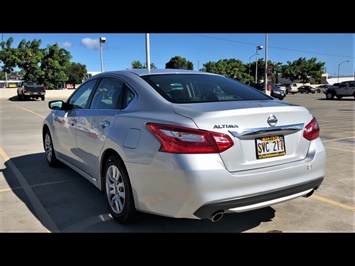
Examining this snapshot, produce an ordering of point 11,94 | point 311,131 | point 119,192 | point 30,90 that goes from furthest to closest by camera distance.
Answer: point 11,94 → point 30,90 → point 119,192 → point 311,131

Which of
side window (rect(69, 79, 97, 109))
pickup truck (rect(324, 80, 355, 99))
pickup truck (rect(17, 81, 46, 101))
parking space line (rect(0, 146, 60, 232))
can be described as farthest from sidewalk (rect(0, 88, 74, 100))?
side window (rect(69, 79, 97, 109))

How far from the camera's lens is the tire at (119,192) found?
3146 millimetres

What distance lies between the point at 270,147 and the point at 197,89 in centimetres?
109

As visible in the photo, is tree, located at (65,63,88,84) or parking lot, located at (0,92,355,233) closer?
parking lot, located at (0,92,355,233)

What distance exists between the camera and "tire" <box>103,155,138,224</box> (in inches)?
124

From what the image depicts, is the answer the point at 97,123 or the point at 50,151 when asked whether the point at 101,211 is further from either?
the point at 50,151

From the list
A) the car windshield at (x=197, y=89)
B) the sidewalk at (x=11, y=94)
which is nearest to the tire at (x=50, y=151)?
the car windshield at (x=197, y=89)

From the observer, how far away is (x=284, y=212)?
12.1ft

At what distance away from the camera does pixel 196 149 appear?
2.59m

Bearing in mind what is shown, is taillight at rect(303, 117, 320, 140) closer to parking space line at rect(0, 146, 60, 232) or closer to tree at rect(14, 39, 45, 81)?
parking space line at rect(0, 146, 60, 232)

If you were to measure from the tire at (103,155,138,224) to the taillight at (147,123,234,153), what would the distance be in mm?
716

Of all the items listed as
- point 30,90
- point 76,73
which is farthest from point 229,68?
point 30,90
